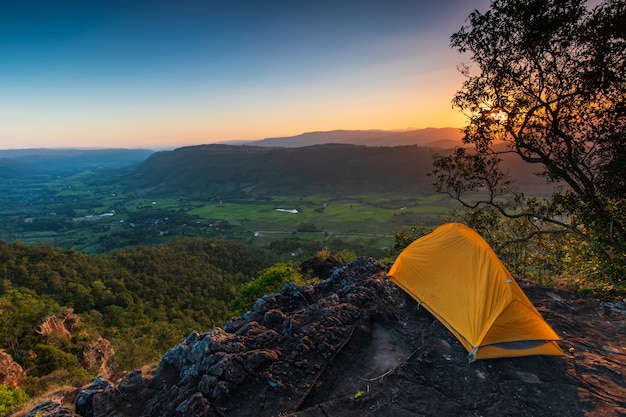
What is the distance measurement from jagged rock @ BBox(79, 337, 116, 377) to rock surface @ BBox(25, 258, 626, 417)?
1454cm

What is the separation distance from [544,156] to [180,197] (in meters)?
179

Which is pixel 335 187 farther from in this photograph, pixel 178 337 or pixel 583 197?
pixel 583 197

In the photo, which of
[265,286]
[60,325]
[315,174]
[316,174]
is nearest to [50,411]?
[265,286]

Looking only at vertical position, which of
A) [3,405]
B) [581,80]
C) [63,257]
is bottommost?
[63,257]

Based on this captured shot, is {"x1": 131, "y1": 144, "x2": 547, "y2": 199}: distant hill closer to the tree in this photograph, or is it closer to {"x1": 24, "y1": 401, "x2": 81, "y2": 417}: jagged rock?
the tree

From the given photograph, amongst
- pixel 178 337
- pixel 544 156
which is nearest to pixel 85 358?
pixel 178 337

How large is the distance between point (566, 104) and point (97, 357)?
28.8m

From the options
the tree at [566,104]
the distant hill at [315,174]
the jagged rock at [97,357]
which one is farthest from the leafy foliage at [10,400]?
the distant hill at [315,174]

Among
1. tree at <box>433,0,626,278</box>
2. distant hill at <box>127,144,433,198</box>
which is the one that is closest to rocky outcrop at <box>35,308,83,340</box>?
tree at <box>433,0,626,278</box>

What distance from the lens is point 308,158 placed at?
181250 millimetres

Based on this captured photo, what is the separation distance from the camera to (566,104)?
1085cm

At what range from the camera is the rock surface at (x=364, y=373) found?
6.27m

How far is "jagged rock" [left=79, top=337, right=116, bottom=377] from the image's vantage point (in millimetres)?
18702

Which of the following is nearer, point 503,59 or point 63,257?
point 503,59
